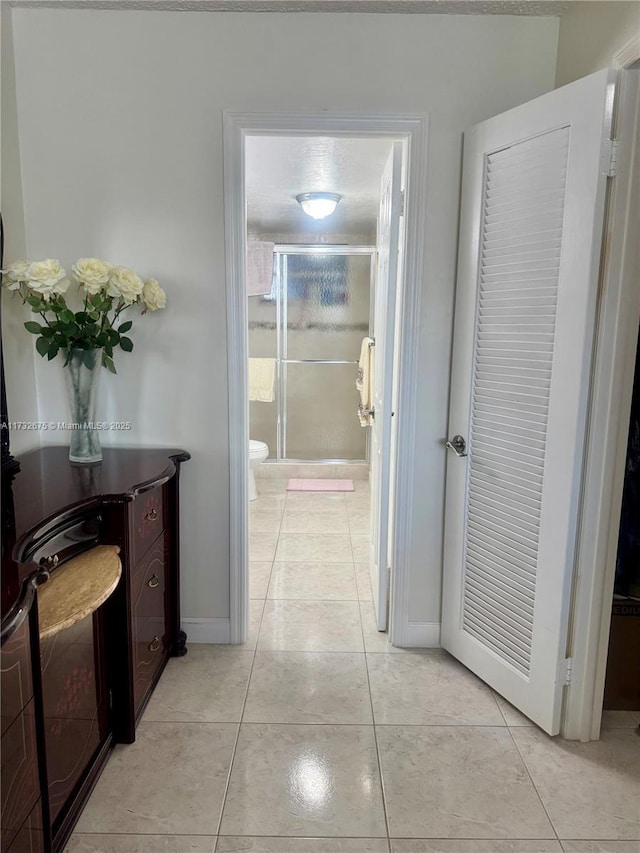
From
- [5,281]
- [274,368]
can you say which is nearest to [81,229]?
[5,281]

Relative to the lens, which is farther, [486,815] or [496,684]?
[496,684]

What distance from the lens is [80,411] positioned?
2.11 m

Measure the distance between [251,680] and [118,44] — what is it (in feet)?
8.04

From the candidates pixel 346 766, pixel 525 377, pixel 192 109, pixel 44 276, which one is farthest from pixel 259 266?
pixel 346 766

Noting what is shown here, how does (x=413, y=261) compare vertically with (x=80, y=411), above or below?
above

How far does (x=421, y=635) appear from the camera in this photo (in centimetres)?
249

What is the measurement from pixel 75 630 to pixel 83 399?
87cm

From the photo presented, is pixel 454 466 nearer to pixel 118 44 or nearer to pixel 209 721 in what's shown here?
pixel 209 721

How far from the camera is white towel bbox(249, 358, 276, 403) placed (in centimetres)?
508

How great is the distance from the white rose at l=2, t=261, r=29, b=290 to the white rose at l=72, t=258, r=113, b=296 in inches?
6.4

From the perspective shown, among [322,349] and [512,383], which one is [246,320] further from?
[322,349]

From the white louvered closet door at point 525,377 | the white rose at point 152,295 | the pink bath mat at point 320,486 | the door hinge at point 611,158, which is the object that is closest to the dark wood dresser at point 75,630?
the white rose at point 152,295

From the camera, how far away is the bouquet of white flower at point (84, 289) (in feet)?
6.28

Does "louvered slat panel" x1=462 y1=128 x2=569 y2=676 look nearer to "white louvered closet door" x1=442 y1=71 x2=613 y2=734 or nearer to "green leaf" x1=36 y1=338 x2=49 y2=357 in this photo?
"white louvered closet door" x1=442 y1=71 x2=613 y2=734
